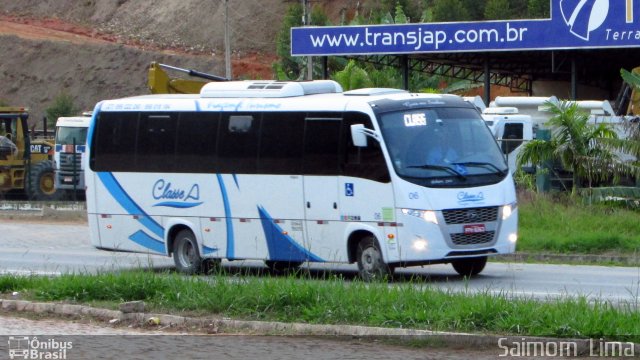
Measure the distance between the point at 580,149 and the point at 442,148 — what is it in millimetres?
10334

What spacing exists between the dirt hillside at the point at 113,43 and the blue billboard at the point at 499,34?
30.2 meters

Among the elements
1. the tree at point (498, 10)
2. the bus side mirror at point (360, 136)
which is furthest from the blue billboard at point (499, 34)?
the bus side mirror at point (360, 136)

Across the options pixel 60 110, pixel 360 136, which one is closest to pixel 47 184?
pixel 360 136

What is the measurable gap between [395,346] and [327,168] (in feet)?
21.7

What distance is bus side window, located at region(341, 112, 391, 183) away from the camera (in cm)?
1688

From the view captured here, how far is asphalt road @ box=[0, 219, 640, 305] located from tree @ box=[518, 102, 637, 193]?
5.89 m

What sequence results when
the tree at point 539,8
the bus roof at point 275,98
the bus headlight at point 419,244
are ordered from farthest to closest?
the tree at point 539,8 < the bus roof at point 275,98 < the bus headlight at point 419,244

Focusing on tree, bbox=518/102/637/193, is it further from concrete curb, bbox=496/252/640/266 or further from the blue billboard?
the blue billboard

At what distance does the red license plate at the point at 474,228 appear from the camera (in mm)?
16672

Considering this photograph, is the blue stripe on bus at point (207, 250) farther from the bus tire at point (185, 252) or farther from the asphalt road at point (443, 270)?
the asphalt road at point (443, 270)

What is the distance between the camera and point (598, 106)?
3691 cm

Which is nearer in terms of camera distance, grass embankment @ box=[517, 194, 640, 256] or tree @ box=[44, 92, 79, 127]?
grass embankment @ box=[517, 194, 640, 256]

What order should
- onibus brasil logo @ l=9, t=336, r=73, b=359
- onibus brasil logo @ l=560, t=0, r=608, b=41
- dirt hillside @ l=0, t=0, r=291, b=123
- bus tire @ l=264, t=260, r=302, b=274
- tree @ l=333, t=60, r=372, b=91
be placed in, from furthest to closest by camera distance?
dirt hillside @ l=0, t=0, r=291, b=123 → tree @ l=333, t=60, r=372, b=91 → onibus brasil logo @ l=560, t=0, r=608, b=41 → bus tire @ l=264, t=260, r=302, b=274 → onibus brasil logo @ l=9, t=336, r=73, b=359

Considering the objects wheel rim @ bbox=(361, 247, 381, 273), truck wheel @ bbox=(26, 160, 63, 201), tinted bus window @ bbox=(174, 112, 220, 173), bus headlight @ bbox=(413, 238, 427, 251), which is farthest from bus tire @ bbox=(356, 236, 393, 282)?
truck wheel @ bbox=(26, 160, 63, 201)
